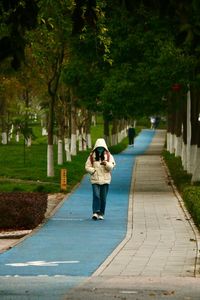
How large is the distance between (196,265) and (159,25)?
13.8m

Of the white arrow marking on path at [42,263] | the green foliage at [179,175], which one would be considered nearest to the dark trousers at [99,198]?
the white arrow marking on path at [42,263]

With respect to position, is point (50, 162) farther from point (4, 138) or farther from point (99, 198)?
point (4, 138)

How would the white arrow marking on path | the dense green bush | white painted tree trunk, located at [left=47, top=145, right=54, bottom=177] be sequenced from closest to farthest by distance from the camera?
the white arrow marking on path
the dense green bush
white painted tree trunk, located at [left=47, top=145, right=54, bottom=177]

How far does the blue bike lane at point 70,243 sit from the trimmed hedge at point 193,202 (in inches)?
58.8

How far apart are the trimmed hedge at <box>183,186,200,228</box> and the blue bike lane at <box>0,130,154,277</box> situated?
1.49 metres

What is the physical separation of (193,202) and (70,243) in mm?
5707

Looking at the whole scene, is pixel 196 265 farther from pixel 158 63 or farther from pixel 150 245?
pixel 158 63

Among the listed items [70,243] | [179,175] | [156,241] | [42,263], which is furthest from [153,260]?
[179,175]

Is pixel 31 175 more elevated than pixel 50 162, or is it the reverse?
pixel 50 162

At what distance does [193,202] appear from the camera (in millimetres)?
19688

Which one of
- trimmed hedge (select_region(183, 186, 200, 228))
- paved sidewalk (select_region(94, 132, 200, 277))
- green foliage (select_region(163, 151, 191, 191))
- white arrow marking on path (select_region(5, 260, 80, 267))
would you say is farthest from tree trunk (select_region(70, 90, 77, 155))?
white arrow marking on path (select_region(5, 260, 80, 267))

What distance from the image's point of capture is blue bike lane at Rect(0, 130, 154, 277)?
1159cm

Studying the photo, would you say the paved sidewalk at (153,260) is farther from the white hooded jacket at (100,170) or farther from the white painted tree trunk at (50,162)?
the white painted tree trunk at (50,162)

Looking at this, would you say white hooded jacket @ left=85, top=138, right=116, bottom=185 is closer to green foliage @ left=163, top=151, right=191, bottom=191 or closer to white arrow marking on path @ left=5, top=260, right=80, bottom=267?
white arrow marking on path @ left=5, top=260, right=80, bottom=267
